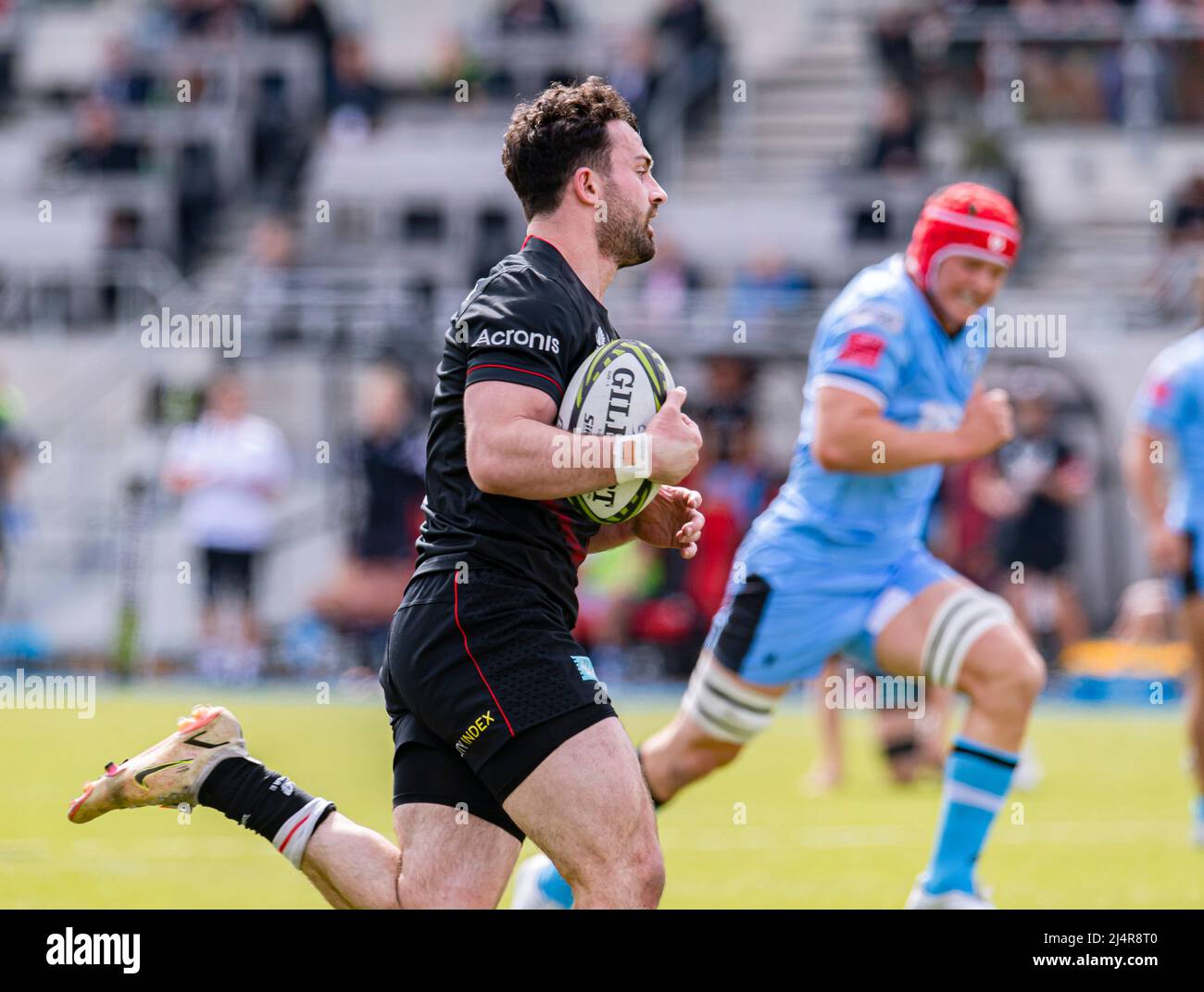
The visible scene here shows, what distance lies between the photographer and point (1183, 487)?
31.1 ft

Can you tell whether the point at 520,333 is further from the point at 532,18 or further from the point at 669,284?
the point at 532,18

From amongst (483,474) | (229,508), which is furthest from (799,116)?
(483,474)

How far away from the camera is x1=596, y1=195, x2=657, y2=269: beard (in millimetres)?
5223

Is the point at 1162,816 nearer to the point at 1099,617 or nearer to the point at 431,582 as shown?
the point at 431,582

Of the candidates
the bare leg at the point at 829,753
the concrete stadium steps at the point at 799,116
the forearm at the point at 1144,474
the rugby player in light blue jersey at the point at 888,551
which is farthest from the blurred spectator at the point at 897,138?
the rugby player in light blue jersey at the point at 888,551

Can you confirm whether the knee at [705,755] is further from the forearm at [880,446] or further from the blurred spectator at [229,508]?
the blurred spectator at [229,508]

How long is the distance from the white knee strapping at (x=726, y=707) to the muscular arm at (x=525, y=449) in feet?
7.40

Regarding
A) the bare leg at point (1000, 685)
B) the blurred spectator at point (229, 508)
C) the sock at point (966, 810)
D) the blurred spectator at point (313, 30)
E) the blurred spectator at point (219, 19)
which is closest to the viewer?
the sock at point (966, 810)

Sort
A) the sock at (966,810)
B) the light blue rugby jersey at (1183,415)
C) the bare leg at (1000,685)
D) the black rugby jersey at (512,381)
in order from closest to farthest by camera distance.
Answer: the black rugby jersey at (512,381) → the sock at (966,810) → the bare leg at (1000,685) → the light blue rugby jersey at (1183,415)

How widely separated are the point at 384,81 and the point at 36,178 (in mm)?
4562

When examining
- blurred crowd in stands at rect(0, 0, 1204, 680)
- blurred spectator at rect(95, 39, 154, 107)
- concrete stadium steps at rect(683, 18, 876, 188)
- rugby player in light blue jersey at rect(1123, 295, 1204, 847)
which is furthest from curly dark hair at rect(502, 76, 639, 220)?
blurred spectator at rect(95, 39, 154, 107)

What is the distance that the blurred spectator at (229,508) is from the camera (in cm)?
1683

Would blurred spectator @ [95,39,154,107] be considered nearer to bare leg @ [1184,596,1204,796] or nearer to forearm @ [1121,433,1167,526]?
forearm @ [1121,433,1167,526]
